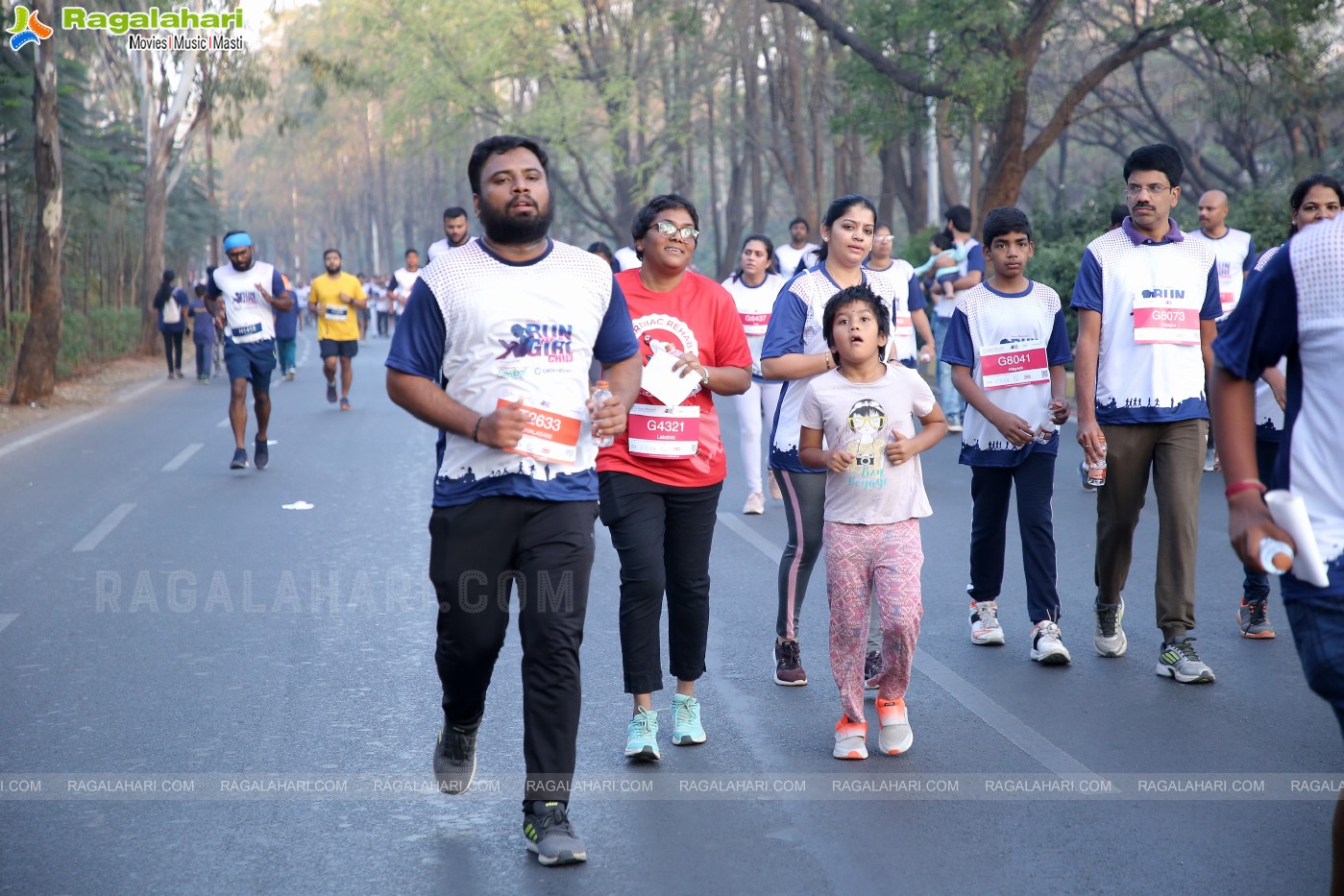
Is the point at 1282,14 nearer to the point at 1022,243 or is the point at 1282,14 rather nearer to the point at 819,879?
the point at 1022,243

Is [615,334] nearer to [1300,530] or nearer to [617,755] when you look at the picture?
[617,755]

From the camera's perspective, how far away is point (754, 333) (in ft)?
38.1

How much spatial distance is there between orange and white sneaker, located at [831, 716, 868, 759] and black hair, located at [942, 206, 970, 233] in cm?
975

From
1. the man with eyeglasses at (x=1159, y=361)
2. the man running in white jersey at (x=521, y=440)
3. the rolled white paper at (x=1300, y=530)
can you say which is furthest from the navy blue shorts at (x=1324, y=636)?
the man with eyeglasses at (x=1159, y=361)

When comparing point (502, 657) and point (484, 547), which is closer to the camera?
point (484, 547)

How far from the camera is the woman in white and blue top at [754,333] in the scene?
10727 mm

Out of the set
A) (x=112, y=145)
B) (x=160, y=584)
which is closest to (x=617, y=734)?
(x=160, y=584)

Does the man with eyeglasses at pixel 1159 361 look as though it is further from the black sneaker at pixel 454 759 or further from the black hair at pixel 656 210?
the black sneaker at pixel 454 759

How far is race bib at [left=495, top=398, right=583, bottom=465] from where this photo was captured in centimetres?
436

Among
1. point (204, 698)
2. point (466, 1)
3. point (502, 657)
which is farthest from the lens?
point (466, 1)

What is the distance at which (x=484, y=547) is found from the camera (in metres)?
4.45

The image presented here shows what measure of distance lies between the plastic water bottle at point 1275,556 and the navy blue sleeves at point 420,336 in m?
2.33

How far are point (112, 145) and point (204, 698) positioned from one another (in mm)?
29066

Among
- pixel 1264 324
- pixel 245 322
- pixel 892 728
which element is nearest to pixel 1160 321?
pixel 892 728
